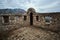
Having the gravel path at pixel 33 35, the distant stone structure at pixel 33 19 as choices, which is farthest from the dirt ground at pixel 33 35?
the distant stone structure at pixel 33 19

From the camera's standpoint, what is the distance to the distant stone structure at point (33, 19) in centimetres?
1297

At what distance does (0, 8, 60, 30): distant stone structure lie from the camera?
13.0m

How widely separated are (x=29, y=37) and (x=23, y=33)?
1.20 meters

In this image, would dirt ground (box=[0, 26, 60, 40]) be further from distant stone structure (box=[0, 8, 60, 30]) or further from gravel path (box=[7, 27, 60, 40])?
distant stone structure (box=[0, 8, 60, 30])

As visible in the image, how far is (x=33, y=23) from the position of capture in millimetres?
14672

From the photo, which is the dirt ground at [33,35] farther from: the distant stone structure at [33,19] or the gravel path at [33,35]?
the distant stone structure at [33,19]

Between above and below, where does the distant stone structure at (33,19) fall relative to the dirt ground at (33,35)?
above

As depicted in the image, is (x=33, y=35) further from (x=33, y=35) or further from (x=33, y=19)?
(x=33, y=19)

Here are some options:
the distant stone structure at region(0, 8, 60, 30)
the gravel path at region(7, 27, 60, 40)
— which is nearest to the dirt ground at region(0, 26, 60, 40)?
the gravel path at region(7, 27, 60, 40)

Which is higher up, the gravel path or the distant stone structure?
the distant stone structure

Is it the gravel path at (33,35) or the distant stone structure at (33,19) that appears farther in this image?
the distant stone structure at (33,19)

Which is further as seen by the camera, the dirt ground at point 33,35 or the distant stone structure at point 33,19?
the distant stone structure at point 33,19

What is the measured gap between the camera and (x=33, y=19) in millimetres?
14797

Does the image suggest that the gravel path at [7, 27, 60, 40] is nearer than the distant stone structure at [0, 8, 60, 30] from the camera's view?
Yes
